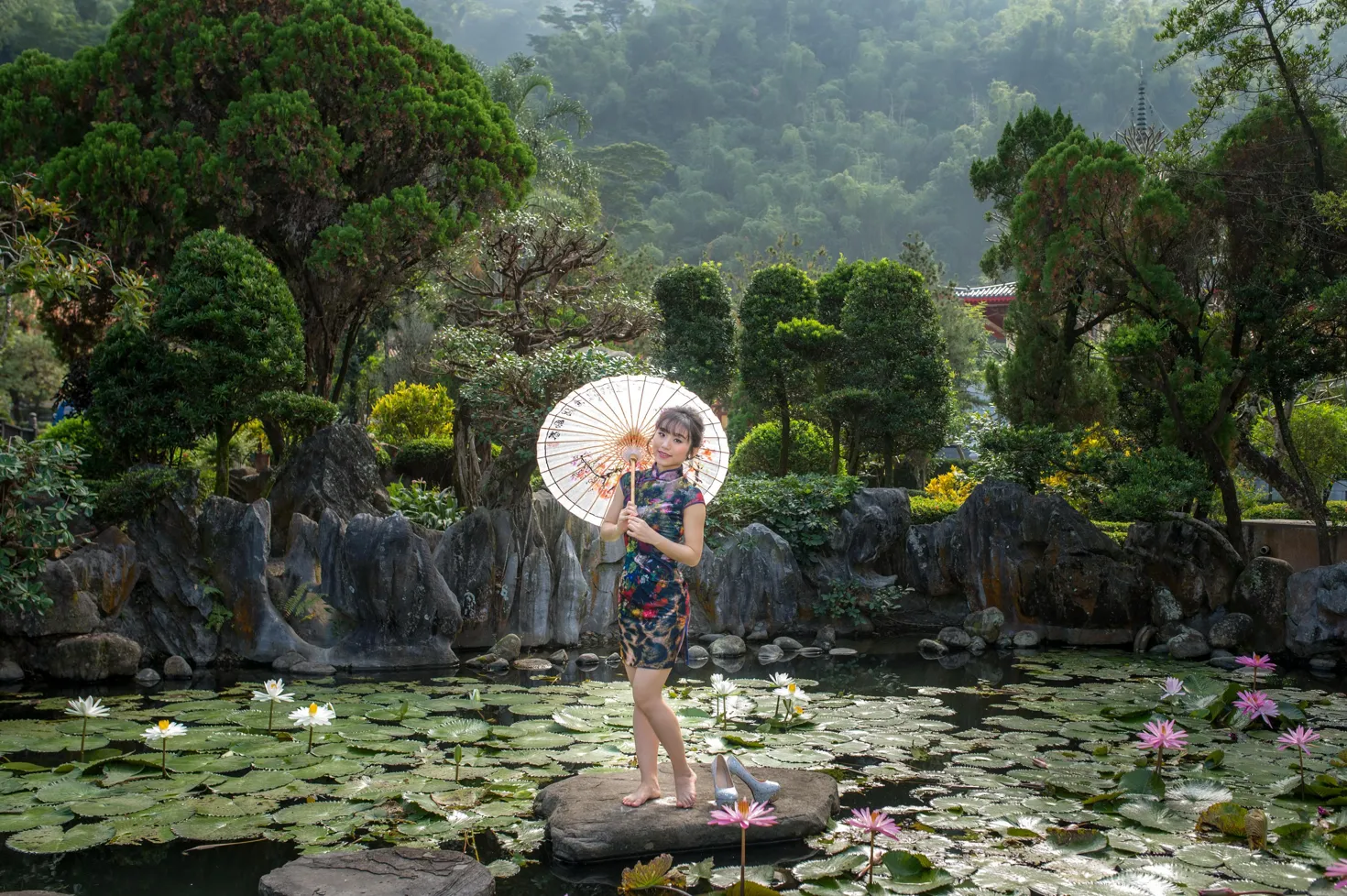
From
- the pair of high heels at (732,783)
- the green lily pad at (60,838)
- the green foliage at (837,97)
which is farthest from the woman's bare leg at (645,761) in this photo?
the green foliage at (837,97)

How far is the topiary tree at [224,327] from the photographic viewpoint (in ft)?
31.0

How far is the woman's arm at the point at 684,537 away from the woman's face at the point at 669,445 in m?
0.20

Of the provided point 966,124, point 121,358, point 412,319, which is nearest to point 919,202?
point 966,124

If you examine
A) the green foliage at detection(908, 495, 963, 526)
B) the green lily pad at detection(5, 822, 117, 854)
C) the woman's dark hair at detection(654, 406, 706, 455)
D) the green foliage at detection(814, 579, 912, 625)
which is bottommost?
the green lily pad at detection(5, 822, 117, 854)

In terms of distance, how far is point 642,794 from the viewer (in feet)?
13.7

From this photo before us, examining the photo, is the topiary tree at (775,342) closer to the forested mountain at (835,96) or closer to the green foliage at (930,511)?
the green foliage at (930,511)

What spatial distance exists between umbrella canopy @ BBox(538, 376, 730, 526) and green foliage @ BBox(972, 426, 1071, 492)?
6784 millimetres

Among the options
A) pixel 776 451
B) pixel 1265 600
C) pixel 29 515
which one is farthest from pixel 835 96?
pixel 29 515

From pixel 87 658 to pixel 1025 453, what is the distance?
8.21 meters

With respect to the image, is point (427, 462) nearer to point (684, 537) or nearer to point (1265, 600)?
point (1265, 600)

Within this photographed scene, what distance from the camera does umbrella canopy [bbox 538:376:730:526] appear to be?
450 centimetres

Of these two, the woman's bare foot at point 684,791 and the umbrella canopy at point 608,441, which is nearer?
the woman's bare foot at point 684,791

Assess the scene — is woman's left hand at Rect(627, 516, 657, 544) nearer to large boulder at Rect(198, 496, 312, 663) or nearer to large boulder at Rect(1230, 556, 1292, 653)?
large boulder at Rect(198, 496, 312, 663)

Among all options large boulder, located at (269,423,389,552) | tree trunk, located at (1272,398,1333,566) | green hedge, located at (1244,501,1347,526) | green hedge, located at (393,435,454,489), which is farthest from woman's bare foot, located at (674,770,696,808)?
green hedge, located at (1244,501,1347,526)
